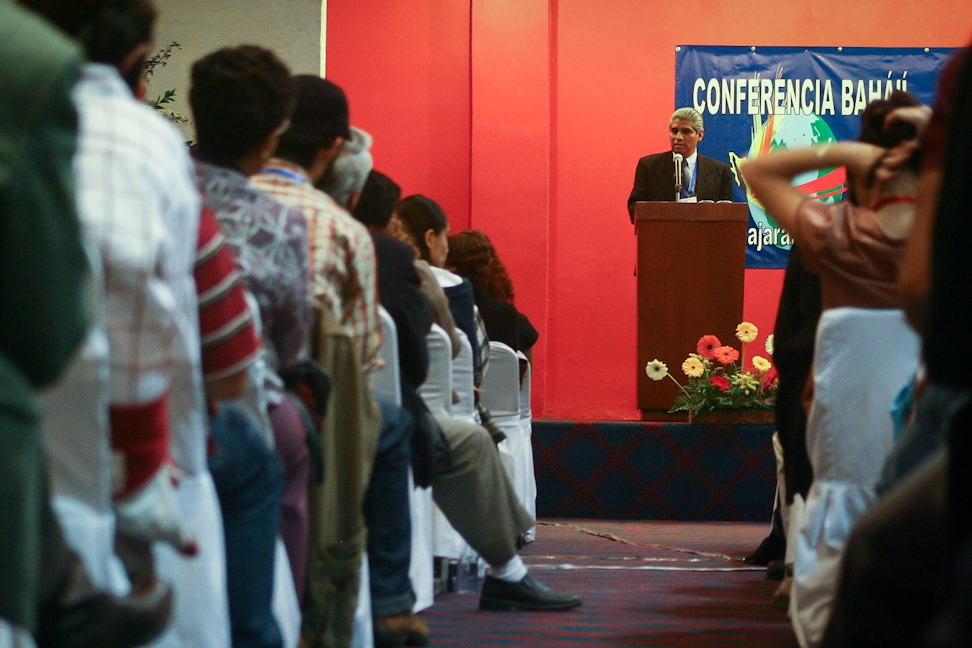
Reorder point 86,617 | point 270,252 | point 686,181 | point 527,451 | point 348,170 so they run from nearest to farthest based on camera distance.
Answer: point 86,617, point 270,252, point 348,170, point 527,451, point 686,181

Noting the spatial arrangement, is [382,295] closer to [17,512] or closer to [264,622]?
[264,622]

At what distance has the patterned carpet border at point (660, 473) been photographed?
5938 millimetres

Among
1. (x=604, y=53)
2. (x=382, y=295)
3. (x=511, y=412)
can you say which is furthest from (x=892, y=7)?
(x=382, y=295)

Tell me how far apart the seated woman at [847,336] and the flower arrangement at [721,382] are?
11.2 feet

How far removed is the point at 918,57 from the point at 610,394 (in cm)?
271

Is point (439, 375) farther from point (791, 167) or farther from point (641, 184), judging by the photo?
point (641, 184)

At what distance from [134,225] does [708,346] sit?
4884 millimetres

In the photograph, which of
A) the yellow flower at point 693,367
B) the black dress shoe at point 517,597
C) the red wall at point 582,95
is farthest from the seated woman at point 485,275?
the red wall at point 582,95

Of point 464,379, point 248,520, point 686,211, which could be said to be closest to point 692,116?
point 686,211

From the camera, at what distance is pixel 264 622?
1.92 m

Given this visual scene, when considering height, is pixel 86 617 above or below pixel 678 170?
below

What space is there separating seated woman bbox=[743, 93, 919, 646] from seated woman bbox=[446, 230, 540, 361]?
2451mm

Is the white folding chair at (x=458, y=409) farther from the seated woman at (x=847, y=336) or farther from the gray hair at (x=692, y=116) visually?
the gray hair at (x=692, y=116)

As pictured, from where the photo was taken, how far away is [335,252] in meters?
2.38
